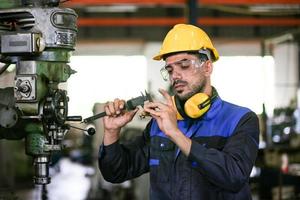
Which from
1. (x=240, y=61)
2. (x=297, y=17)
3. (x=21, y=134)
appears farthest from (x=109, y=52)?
(x=21, y=134)

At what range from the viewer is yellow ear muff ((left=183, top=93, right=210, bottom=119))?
5.02 ft

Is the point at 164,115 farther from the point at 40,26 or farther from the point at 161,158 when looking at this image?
the point at 40,26

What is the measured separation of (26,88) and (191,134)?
1.66ft

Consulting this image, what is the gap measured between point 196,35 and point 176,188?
470 millimetres

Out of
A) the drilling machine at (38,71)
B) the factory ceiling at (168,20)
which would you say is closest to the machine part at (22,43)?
the drilling machine at (38,71)

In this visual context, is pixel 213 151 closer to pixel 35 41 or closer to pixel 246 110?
pixel 246 110

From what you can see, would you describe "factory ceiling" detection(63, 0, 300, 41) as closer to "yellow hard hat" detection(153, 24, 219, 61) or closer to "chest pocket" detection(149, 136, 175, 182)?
"yellow hard hat" detection(153, 24, 219, 61)

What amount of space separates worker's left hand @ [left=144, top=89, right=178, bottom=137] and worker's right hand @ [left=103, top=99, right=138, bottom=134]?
201 mm

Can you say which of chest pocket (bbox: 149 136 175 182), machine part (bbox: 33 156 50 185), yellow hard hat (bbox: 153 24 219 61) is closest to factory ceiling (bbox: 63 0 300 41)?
yellow hard hat (bbox: 153 24 219 61)

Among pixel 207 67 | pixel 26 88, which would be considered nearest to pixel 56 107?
pixel 26 88

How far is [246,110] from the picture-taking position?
1.57m

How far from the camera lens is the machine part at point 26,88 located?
1.52 meters

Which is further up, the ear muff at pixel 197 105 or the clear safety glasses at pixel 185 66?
the clear safety glasses at pixel 185 66

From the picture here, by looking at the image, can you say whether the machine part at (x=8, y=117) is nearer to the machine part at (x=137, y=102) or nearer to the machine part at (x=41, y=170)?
the machine part at (x=41, y=170)
